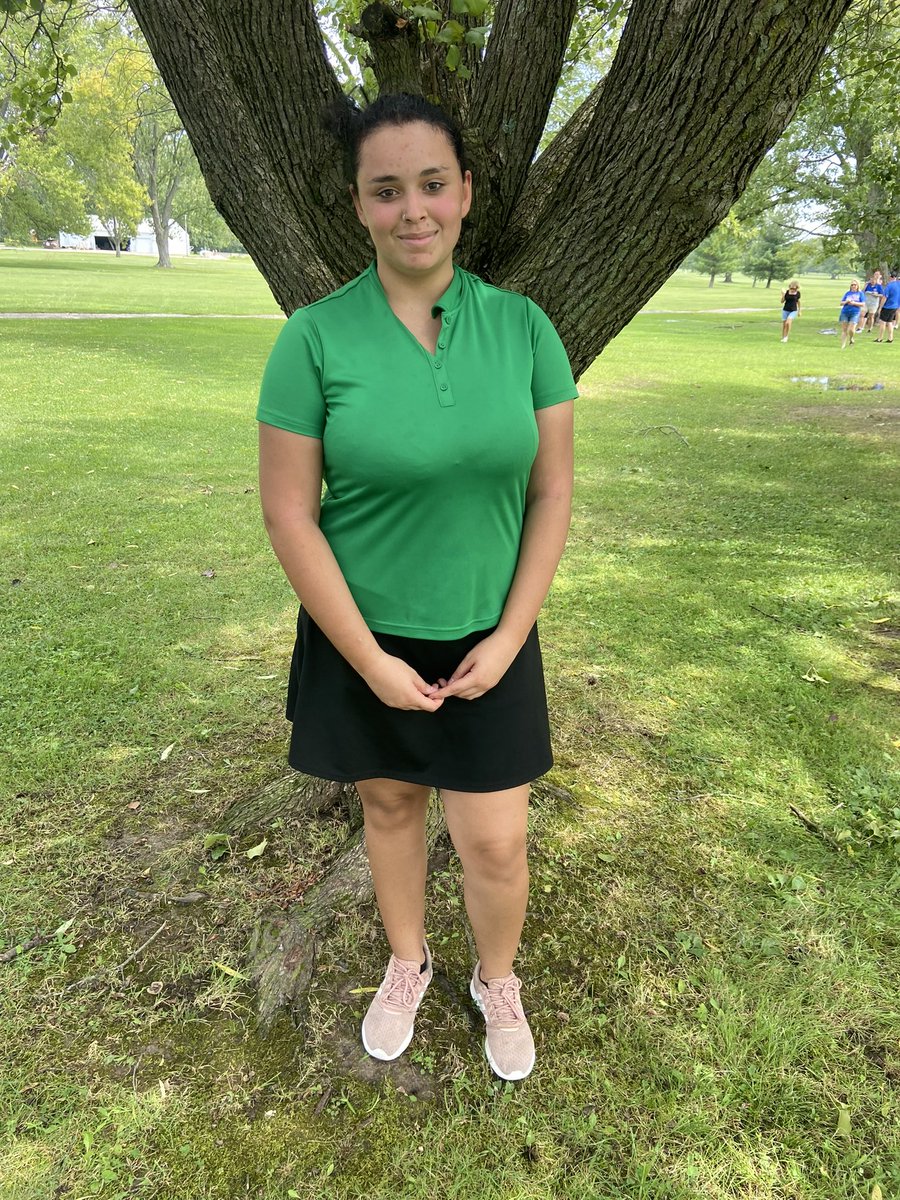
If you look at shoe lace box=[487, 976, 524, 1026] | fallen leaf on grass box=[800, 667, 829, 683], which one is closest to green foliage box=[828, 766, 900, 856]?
fallen leaf on grass box=[800, 667, 829, 683]

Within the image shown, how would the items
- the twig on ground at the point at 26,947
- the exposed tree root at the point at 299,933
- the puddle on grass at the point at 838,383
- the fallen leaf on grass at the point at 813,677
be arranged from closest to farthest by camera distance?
the exposed tree root at the point at 299,933, the twig on ground at the point at 26,947, the fallen leaf on grass at the point at 813,677, the puddle on grass at the point at 838,383

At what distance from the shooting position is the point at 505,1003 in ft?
7.16

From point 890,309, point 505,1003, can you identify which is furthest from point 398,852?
point 890,309

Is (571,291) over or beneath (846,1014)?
over

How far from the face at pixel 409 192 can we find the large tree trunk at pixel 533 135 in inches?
23.0

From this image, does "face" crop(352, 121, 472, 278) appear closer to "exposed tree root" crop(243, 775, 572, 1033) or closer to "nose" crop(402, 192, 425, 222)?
"nose" crop(402, 192, 425, 222)

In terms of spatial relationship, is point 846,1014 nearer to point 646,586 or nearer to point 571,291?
point 571,291

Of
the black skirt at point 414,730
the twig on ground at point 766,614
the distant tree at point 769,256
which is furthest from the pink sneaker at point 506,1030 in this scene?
the distant tree at point 769,256

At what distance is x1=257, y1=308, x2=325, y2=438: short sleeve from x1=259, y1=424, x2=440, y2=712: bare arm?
27 millimetres

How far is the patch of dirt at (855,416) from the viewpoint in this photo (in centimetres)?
1024

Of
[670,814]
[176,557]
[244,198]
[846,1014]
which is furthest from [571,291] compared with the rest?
[176,557]

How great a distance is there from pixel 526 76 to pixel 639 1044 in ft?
9.08

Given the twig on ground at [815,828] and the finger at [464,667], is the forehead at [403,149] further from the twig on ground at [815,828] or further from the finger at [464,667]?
the twig on ground at [815,828]

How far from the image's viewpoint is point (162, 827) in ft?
9.86
